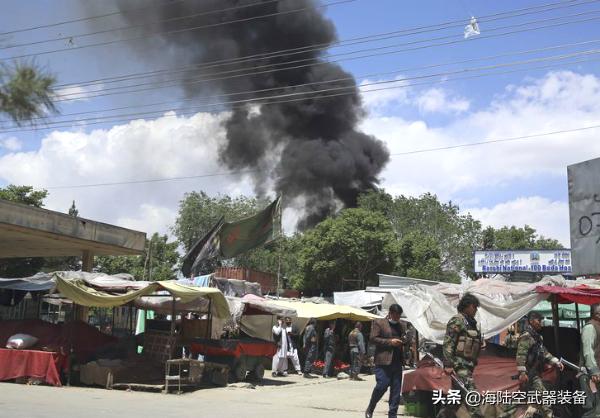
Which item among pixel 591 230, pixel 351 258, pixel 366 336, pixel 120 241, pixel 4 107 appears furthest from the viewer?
pixel 351 258

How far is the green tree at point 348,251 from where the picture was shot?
120 ft

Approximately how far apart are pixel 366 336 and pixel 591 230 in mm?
18129

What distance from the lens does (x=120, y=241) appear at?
1772 centimetres

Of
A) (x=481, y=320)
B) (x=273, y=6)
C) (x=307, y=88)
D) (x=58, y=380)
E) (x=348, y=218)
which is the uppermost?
(x=273, y=6)

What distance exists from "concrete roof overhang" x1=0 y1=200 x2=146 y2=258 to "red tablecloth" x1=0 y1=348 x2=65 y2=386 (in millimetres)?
3242

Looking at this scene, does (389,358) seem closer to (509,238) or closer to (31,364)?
(31,364)

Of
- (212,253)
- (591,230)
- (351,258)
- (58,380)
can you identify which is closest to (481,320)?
(591,230)

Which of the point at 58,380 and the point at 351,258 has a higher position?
the point at 351,258

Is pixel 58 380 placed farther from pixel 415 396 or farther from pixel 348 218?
pixel 348 218

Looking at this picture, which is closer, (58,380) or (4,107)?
(4,107)

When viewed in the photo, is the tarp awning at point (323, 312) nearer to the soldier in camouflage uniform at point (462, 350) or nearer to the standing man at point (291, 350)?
the standing man at point (291, 350)

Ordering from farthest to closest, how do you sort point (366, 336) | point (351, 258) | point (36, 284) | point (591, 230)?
point (351, 258) < point (366, 336) < point (36, 284) < point (591, 230)

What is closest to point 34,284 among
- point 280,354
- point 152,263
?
point 280,354

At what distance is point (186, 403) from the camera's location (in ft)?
35.3
